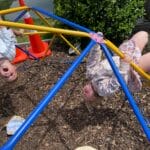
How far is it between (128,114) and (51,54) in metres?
1.69

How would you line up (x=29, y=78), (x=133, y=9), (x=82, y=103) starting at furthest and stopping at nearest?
(x=133, y=9), (x=29, y=78), (x=82, y=103)

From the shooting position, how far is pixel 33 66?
4641 mm

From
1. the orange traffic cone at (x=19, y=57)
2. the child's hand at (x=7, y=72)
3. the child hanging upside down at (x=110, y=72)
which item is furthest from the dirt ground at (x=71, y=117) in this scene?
the child's hand at (x=7, y=72)

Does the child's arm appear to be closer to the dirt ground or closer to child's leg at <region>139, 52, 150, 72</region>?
child's leg at <region>139, 52, 150, 72</region>

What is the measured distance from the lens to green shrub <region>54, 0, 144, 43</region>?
4656 millimetres

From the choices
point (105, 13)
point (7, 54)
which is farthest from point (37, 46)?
point (7, 54)

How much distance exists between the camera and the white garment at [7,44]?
3.46 meters

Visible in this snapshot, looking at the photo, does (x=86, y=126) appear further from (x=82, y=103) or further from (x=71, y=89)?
(x=71, y=89)

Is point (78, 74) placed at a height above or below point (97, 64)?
below

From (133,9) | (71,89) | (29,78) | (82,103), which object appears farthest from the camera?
(133,9)

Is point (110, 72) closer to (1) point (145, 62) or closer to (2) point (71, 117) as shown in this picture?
(1) point (145, 62)

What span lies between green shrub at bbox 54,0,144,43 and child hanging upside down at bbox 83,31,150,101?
1408 mm

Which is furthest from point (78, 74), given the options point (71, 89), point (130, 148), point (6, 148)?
point (6, 148)

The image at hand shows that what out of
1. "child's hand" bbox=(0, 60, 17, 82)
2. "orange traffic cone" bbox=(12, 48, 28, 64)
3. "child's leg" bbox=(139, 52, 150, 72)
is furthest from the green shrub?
"child's hand" bbox=(0, 60, 17, 82)
